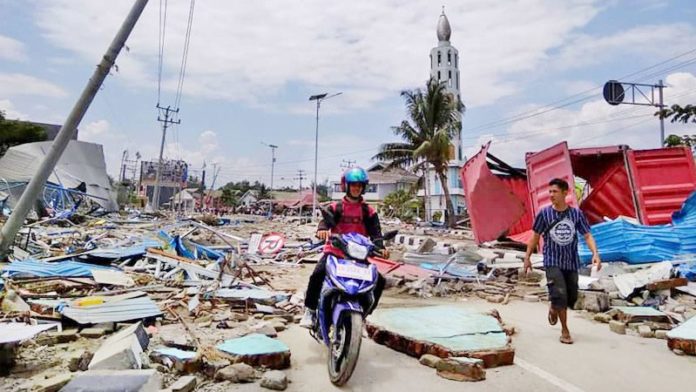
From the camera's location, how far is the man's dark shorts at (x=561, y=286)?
16.0 feet

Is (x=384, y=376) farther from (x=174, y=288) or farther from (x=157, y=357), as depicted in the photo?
(x=174, y=288)

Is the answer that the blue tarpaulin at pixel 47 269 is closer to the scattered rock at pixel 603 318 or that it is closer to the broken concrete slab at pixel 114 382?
the broken concrete slab at pixel 114 382

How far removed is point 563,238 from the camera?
499cm

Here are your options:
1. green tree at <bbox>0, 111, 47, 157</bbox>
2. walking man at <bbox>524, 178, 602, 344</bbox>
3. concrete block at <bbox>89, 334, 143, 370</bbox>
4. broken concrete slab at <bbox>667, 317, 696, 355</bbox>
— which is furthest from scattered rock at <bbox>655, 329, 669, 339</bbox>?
green tree at <bbox>0, 111, 47, 157</bbox>

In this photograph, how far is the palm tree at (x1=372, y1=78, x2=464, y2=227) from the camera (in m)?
29.9

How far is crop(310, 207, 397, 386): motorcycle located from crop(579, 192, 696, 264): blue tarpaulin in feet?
21.0

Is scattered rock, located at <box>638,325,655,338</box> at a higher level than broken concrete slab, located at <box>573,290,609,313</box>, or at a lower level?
lower

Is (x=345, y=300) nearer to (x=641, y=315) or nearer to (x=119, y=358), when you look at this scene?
(x=119, y=358)

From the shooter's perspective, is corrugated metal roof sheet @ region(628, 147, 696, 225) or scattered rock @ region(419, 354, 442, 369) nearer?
scattered rock @ region(419, 354, 442, 369)

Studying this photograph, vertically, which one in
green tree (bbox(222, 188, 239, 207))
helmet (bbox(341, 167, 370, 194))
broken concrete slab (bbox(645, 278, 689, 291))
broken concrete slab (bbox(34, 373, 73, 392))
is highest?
green tree (bbox(222, 188, 239, 207))

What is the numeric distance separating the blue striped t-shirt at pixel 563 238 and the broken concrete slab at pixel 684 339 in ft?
3.38

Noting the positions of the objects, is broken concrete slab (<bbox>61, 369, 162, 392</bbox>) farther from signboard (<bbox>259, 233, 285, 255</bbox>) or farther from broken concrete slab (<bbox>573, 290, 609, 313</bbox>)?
signboard (<bbox>259, 233, 285, 255</bbox>)

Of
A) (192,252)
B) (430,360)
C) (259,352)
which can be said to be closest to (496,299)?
(430,360)

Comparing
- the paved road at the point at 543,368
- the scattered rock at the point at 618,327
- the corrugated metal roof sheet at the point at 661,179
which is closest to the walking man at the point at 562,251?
the paved road at the point at 543,368
